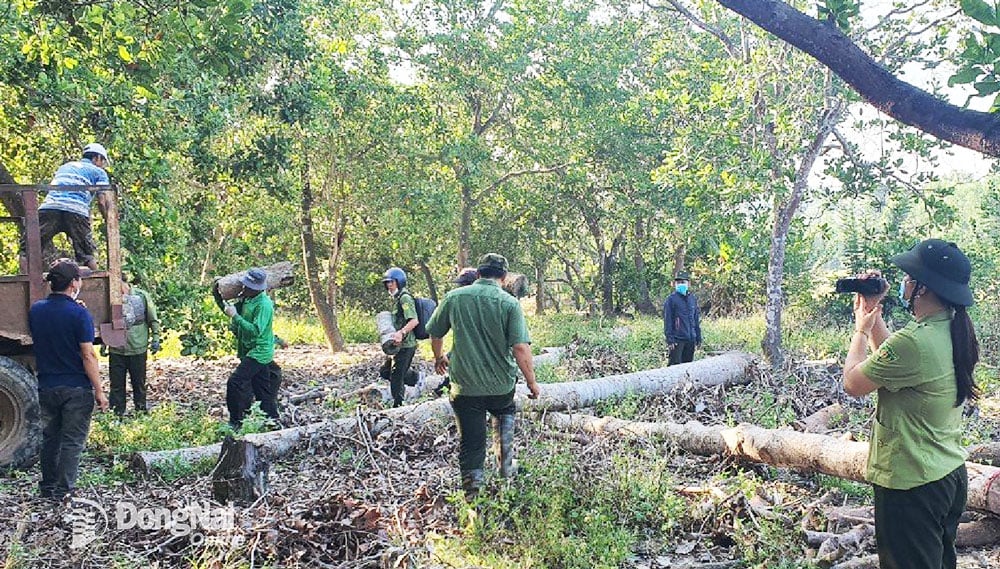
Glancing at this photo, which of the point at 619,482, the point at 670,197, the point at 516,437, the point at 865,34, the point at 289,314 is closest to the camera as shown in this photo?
the point at 619,482

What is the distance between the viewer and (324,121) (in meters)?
14.3

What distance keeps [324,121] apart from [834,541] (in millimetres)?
11753

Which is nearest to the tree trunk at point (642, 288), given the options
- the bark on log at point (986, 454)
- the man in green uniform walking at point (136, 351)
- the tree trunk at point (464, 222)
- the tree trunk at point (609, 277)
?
the tree trunk at point (609, 277)

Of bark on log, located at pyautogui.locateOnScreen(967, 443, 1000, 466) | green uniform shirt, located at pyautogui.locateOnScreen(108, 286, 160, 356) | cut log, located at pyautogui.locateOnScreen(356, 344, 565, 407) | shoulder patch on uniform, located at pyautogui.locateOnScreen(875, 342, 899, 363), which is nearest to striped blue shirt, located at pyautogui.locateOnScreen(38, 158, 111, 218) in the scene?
green uniform shirt, located at pyautogui.locateOnScreen(108, 286, 160, 356)

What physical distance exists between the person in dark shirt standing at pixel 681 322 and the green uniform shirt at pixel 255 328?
6.12 m

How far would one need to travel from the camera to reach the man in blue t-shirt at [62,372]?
19.2 ft

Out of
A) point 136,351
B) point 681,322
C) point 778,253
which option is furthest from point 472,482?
point 778,253

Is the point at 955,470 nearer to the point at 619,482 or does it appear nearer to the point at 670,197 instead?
the point at 619,482

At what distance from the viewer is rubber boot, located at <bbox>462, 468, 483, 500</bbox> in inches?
222

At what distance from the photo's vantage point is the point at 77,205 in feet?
25.0

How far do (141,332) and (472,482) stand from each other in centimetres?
527

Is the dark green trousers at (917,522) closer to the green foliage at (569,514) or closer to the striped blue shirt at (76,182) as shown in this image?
the green foliage at (569,514)

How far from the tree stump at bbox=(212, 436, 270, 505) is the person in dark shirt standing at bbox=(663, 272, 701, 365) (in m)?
7.39

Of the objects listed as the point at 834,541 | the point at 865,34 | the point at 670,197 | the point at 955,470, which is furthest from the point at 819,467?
the point at 670,197
